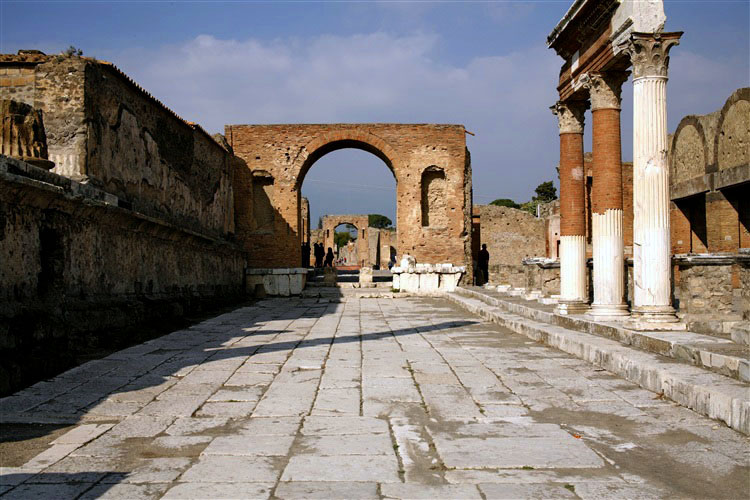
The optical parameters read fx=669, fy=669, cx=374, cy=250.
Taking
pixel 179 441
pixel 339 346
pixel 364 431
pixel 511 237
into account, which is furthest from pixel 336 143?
pixel 179 441

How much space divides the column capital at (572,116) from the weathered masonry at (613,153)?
0.05 ft

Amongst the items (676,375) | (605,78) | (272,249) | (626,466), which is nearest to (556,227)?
(272,249)

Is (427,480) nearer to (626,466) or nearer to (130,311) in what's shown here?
(626,466)

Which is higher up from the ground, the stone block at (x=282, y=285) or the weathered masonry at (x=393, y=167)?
the weathered masonry at (x=393, y=167)

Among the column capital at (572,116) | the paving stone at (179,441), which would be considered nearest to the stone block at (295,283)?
the column capital at (572,116)

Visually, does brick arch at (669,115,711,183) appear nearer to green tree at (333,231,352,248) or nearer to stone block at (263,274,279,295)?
stone block at (263,274,279,295)

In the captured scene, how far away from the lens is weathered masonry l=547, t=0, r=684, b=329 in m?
6.87

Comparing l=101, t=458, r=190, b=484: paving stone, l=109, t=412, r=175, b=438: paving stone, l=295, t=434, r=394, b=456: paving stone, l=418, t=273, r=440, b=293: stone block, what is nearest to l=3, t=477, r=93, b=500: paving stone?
l=101, t=458, r=190, b=484: paving stone

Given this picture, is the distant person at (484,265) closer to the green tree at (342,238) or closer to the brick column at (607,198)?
the brick column at (607,198)

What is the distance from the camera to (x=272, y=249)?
19547mm

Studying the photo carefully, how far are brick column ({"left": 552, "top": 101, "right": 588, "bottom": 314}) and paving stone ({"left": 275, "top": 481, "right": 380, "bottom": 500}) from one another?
7069mm

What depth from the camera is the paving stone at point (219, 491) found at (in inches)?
107

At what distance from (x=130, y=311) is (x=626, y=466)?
7.06 metres

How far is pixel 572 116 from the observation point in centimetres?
991
